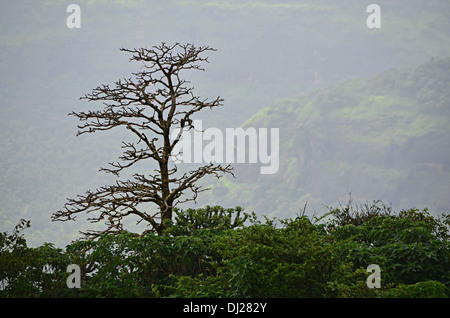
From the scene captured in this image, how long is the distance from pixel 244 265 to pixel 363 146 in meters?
102

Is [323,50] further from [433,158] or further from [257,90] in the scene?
[433,158]

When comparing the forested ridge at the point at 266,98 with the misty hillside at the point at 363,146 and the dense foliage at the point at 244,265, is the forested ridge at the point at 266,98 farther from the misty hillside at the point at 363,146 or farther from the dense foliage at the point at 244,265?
the dense foliage at the point at 244,265

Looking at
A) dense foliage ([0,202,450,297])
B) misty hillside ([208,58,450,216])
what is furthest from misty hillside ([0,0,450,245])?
dense foliage ([0,202,450,297])

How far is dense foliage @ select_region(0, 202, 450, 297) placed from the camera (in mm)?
4660

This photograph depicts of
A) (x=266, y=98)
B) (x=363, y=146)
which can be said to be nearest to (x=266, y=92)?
(x=266, y=98)

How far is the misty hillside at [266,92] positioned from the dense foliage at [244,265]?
260 feet

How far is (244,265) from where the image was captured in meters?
4.71

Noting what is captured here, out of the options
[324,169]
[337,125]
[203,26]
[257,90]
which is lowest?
[324,169]

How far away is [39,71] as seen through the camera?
5022 inches

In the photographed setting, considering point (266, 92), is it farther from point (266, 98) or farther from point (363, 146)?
point (363, 146)

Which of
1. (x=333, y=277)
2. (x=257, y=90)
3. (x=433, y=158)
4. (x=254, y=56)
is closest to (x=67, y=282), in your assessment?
(x=333, y=277)

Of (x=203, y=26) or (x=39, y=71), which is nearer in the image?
(x=39, y=71)

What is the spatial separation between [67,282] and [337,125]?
107989 millimetres

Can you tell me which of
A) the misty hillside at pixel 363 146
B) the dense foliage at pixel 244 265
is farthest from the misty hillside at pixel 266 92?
the dense foliage at pixel 244 265
